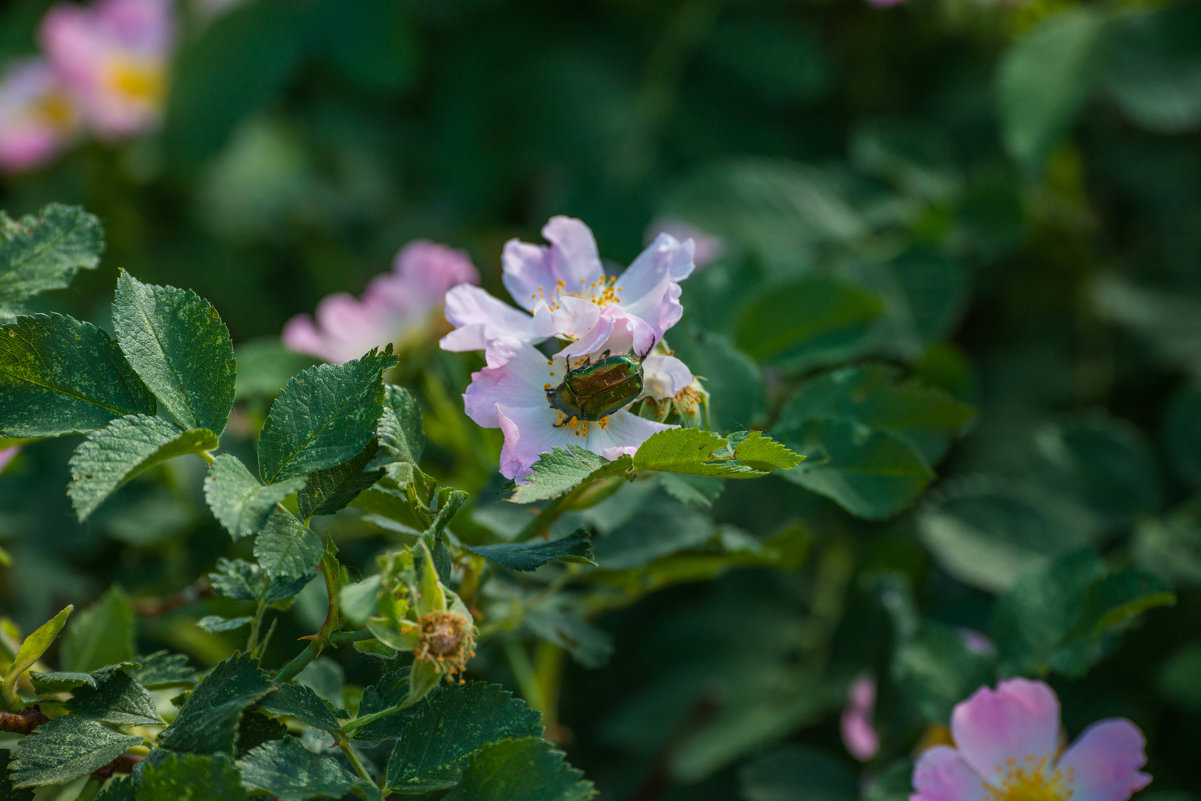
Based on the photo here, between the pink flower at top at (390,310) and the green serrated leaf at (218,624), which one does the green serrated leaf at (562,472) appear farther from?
the pink flower at top at (390,310)

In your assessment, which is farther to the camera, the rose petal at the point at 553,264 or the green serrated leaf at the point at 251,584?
the rose petal at the point at 553,264

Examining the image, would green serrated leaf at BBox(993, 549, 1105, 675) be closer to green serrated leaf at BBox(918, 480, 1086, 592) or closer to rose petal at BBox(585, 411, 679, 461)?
green serrated leaf at BBox(918, 480, 1086, 592)

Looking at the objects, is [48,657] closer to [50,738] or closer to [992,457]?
[50,738]

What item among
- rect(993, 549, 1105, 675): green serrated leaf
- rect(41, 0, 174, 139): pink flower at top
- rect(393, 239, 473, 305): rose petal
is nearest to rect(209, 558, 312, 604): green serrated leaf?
rect(393, 239, 473, 305): rose petal

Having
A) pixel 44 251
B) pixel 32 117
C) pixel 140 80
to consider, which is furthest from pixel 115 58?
pixel 44 251

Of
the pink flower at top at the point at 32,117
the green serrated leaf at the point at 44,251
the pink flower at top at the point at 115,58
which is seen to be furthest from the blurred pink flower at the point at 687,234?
the pink flower at top at the point at 32,117

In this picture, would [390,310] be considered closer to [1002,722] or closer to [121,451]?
[121,451]
